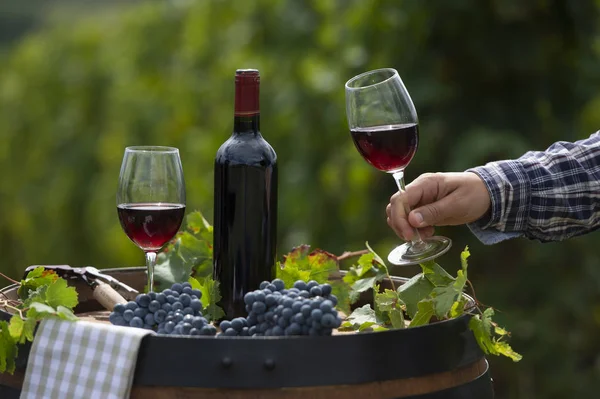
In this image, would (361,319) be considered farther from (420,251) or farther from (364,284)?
(420,251)

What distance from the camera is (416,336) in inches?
74.2

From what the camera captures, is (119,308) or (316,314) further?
(119,308)

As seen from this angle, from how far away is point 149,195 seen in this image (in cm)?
224

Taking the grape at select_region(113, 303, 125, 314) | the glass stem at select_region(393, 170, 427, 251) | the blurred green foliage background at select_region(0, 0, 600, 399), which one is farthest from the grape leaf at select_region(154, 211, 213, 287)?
the blurred green foliage background at select_region(0, 0, 600, 399)

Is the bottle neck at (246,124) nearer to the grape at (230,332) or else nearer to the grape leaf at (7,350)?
the grape at (230,332)

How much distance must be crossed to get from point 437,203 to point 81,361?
1067mm

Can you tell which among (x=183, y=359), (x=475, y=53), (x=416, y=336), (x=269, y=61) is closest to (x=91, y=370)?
(x=183, y=359)

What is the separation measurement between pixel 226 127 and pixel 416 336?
163 inches

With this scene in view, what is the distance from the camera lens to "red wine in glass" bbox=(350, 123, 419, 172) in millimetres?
2416

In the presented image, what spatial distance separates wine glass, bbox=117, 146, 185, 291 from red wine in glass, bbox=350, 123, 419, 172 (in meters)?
0.49

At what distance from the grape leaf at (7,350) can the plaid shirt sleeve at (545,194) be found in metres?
1.33

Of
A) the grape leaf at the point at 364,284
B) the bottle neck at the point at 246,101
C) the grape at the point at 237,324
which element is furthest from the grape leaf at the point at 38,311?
the grape leaf at the point at 364,284

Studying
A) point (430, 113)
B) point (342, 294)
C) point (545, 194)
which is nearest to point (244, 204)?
point (342, 294)

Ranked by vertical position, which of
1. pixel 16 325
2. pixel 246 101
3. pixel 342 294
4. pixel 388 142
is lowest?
pixel 342 294
